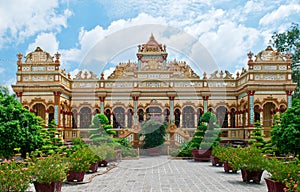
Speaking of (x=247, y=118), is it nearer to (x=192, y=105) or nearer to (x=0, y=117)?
(x=192, y=105)

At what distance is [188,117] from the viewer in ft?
94.8

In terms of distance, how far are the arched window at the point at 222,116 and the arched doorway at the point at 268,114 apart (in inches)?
119

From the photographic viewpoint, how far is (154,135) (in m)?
25.6

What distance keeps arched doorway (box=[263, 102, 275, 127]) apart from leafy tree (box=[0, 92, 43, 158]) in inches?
694

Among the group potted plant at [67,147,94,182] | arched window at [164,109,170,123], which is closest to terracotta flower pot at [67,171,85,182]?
potted plant at [67,147,94,182]

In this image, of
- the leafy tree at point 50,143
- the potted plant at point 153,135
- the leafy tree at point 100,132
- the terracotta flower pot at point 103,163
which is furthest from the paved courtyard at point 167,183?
the potted plant at point 153,135

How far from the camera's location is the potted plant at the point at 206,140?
66.2ft

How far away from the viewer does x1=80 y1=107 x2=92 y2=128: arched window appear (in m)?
29.0

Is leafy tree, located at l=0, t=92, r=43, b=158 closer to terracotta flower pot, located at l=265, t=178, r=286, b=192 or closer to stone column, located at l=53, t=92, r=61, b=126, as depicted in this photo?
stone column, located at l=53, t=92, r=61, b=126

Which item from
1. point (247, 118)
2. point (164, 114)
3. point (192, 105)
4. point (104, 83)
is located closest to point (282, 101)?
point (247, 118)

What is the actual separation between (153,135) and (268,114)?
9.43m

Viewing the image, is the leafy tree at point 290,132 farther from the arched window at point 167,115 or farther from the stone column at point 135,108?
the stone column at point 135,108

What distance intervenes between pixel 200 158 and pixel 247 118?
25.9 ft

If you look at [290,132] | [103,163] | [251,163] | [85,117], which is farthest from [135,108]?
[251,163]
